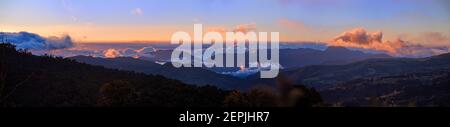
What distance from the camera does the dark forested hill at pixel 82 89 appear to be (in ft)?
105

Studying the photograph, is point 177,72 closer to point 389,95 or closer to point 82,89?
point 389,95

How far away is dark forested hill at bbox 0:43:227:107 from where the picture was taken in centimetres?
3216

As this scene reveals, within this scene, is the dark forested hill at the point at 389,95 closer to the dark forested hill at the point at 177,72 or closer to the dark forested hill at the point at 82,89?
the dark forested hill at the point at 82,89

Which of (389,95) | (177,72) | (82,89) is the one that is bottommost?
(177,72)

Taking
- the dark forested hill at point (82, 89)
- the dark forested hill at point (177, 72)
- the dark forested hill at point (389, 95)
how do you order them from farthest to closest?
the dark forested hill at point (177, 72) < the dark forested hill at point (82, 89) < the dark forested hill at point (389, 95)

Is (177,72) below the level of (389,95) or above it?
below

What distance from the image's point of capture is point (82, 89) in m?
46.0

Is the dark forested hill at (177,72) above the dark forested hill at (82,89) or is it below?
below

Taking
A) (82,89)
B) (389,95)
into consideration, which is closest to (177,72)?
(389,95)

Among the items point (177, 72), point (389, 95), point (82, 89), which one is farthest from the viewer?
point (177, 72)

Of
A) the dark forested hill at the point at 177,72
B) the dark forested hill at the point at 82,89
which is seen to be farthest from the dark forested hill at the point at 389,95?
the dark forested hill at the point at 177,72

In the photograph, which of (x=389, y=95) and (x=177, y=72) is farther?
(x=177, y=72)
